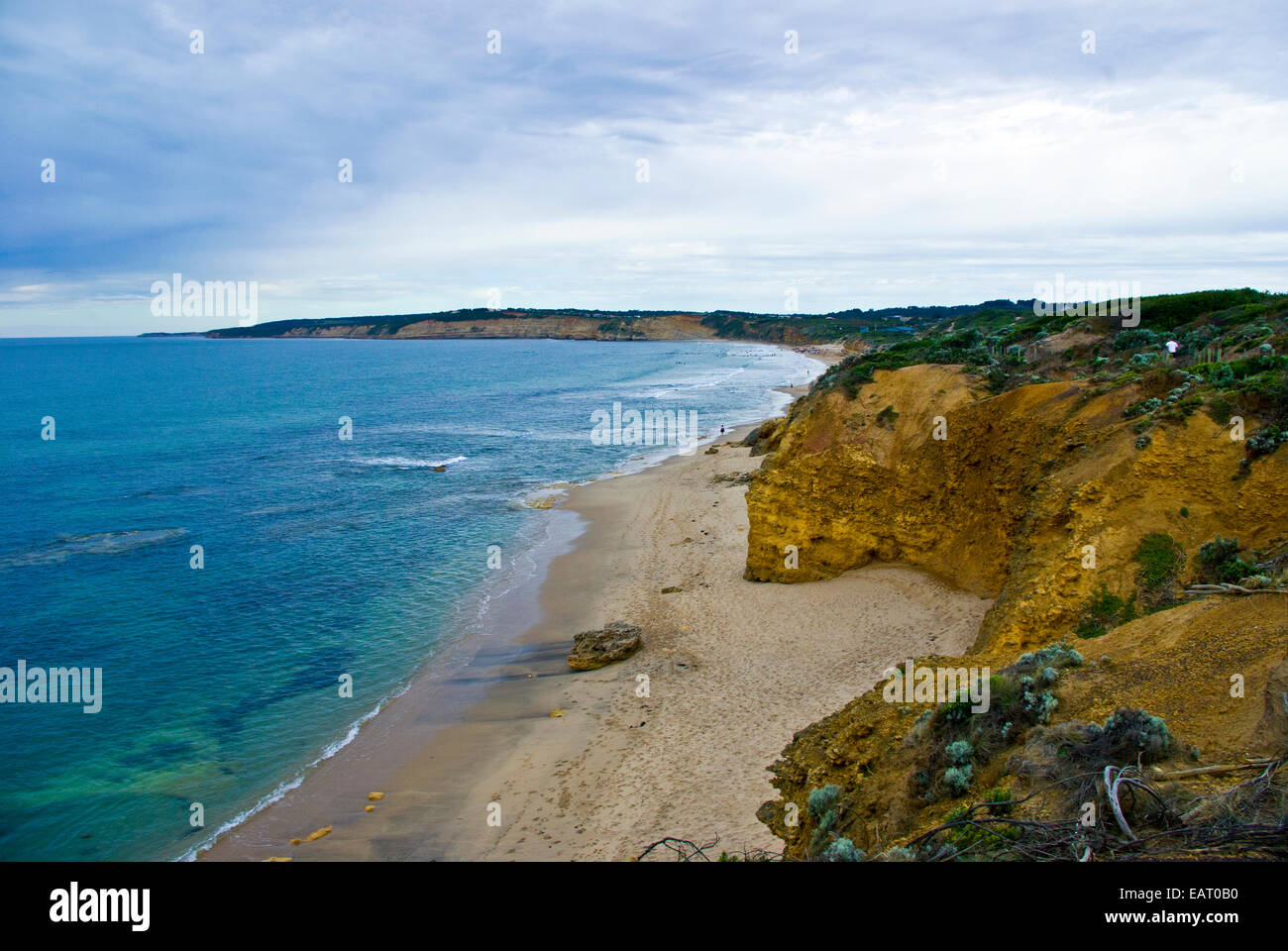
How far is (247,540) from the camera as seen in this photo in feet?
106

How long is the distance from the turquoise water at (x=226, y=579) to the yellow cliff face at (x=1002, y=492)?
11.4 m

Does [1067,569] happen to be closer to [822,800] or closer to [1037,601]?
[1037,601]

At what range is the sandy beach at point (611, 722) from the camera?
43.3ft

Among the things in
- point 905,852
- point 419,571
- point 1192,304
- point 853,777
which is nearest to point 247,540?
point 419,571

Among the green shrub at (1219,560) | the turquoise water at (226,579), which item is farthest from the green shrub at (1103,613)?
the turquoise water at (226,579)

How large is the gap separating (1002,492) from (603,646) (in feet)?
35.4

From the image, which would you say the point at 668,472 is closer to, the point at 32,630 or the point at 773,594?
the point at 773,594

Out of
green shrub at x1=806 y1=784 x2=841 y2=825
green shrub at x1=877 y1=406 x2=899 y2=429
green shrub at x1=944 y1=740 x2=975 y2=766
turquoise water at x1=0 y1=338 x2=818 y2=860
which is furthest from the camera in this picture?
green shrub at x1=877 y1=406 x2=899 y2=429

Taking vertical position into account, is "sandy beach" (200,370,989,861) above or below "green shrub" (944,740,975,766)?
below

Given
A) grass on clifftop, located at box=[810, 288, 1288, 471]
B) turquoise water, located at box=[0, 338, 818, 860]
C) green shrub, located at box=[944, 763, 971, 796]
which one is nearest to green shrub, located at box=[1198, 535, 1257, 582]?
grass on clifftop, located at box=[810, 288, 1288, 471]

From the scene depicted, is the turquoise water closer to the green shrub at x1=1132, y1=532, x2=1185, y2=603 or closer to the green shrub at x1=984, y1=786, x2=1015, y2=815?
the green shrub at x1=984, y1=786, x2=1015, y2=815

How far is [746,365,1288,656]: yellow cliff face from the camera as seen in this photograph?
1284cm

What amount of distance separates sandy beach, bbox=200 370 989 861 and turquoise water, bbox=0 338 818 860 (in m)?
1.78

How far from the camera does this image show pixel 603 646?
66.1ft
